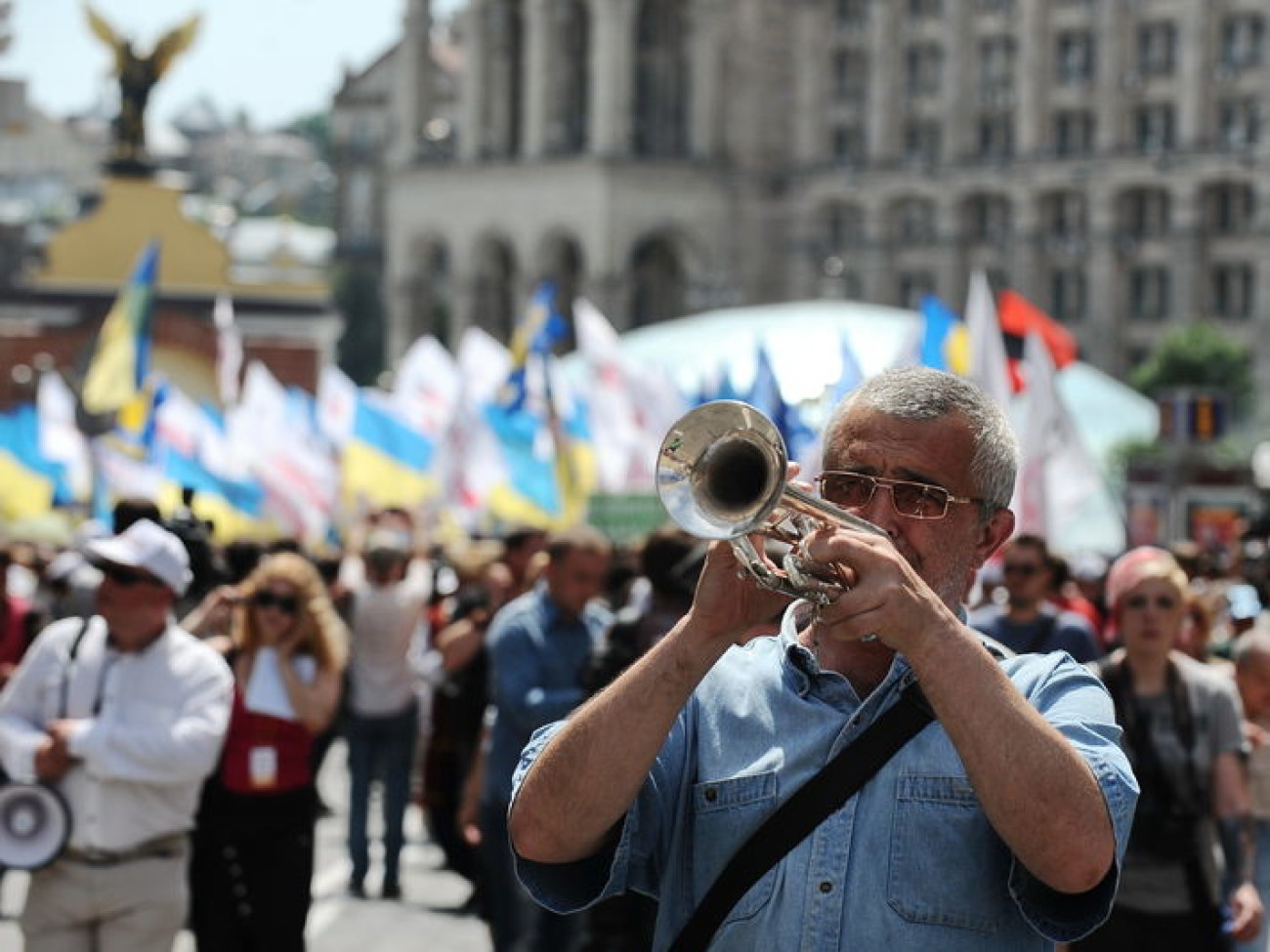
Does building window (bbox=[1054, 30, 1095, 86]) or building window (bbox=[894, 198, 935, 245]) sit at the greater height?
building window (bbox=[1054, 30, 1095, 86])

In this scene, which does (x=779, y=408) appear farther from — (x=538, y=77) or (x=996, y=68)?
(x=538, y=77)

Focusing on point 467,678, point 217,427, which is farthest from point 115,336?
point 467,678

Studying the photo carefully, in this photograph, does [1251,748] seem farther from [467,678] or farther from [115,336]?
[115,336]

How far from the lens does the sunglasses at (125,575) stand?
7.36m

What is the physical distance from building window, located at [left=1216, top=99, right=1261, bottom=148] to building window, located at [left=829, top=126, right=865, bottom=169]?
12.8 m

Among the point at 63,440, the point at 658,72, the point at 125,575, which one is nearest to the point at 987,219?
the point at 658,72

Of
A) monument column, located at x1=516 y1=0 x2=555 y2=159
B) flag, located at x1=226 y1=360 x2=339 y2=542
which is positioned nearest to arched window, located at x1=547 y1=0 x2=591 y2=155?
monument column, located at x1=516 y1=0 x2=555 y2=159

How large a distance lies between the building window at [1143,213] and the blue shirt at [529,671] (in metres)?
69.7

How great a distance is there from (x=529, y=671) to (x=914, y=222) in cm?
7459

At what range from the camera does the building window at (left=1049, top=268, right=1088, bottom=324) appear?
3093 inches

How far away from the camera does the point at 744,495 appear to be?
3479mm

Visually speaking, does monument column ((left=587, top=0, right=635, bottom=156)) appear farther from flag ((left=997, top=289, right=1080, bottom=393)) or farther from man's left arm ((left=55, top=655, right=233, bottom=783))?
man's left arm ((left=55, top=655, right=233, bottom=783))

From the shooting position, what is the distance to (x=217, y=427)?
29.6m

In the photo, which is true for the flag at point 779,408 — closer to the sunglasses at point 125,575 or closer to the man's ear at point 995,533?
the sunglasses at point 125,575
